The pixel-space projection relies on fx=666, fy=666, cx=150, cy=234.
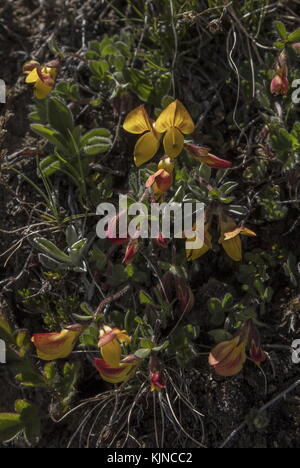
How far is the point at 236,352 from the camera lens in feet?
7.86

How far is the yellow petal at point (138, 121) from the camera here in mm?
2381

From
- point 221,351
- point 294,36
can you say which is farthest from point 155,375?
point 294,36

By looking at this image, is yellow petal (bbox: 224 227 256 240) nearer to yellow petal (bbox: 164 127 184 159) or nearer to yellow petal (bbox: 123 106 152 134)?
yellow petal (bbox: 164 127 184 159)

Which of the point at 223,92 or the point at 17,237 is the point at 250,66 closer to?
the point at 223,92

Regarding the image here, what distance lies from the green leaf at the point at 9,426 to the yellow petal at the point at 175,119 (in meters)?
1.20

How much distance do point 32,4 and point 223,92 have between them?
1.06 m

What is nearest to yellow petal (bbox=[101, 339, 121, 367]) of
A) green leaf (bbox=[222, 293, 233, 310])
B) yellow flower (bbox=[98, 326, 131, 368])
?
yellow flower (bbox=[98, 326, 131, 368])

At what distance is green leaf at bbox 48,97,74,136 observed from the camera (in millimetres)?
2695

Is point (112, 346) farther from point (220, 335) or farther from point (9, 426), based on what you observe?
point (9, 426)

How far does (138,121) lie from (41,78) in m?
0.48

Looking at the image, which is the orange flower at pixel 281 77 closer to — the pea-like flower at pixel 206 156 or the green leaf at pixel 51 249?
the pea-like flower at pixel 206 156

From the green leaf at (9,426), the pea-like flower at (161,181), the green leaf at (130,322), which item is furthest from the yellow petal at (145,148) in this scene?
the green leaf at (9,426)

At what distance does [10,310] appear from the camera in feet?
8.88
